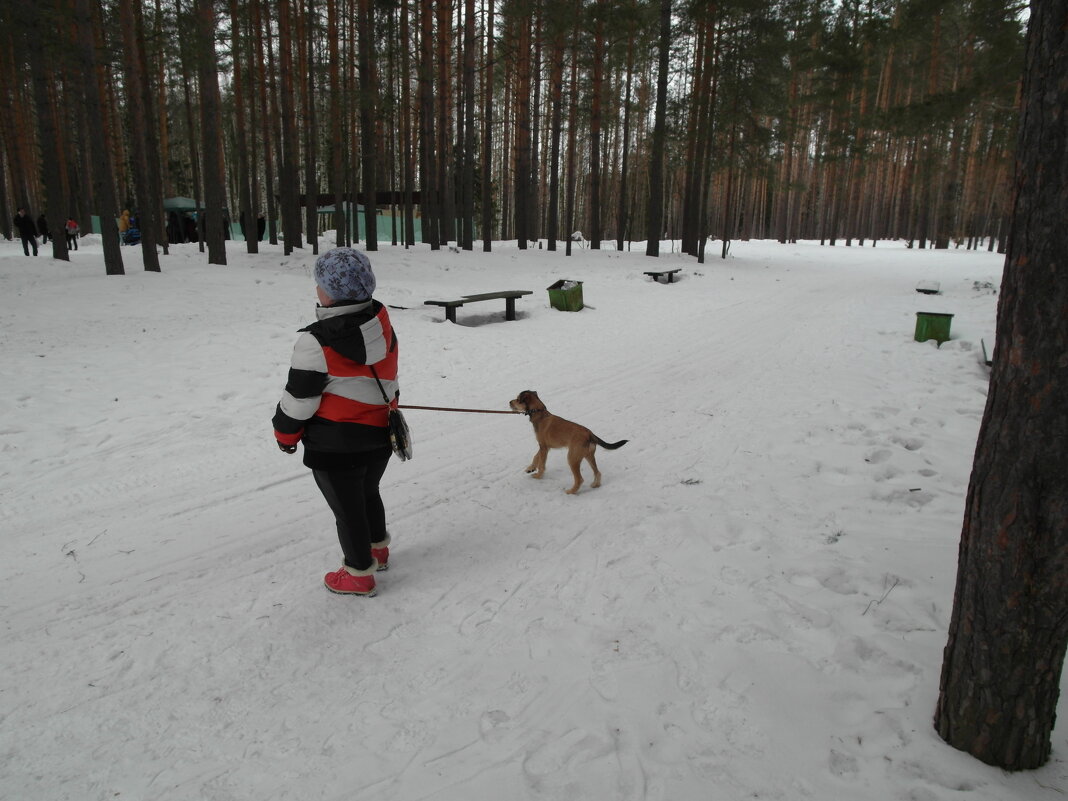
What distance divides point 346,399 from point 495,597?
141 centimetres

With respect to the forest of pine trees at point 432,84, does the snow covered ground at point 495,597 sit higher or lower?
lower

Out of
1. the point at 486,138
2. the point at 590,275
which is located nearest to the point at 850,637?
the point at 590,275

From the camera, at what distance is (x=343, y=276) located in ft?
10.1

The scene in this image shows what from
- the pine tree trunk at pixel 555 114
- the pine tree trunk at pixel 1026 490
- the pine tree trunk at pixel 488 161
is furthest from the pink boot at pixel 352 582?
the pine tree trunk at pixel 555 114

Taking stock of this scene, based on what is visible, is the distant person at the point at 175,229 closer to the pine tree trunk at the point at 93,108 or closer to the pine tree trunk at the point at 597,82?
the pine tree trunk at the point at 93,108

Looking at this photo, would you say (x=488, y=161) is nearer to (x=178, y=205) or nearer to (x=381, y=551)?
(x=178, y=205)

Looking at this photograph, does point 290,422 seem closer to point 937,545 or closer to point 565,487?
point 565,487

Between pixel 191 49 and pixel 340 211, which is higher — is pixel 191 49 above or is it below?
above

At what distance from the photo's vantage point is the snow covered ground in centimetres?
232

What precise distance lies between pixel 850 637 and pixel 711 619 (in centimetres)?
67

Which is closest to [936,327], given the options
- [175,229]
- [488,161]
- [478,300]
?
[478,300]

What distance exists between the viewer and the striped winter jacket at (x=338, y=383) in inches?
121

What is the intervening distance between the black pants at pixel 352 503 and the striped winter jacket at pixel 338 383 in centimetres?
14

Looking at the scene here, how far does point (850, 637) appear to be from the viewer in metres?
2.99
